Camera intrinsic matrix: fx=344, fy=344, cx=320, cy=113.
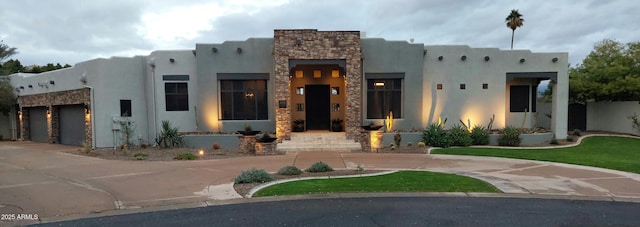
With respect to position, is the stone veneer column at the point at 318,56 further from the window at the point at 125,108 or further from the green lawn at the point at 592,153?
the window at the point at 125,108

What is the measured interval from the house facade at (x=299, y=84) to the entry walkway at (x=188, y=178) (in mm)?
4236

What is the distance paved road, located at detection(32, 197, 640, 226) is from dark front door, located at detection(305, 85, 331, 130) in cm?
1233

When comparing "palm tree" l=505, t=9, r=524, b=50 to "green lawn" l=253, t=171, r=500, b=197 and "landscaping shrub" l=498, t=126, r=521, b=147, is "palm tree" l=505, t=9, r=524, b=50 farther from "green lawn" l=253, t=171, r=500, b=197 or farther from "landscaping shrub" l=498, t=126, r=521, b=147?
"green lawn" l=253, t=171, r=500, b=197

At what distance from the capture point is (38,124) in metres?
22.8

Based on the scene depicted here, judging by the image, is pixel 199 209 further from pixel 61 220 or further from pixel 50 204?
pixel 50 204

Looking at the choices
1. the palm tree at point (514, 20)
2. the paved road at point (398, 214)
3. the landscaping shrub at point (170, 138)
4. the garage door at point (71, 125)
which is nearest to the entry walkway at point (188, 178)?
the paved road at point (398, 214)

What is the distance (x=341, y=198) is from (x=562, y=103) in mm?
16452

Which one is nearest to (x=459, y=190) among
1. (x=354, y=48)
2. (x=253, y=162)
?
(x=253, y=162)

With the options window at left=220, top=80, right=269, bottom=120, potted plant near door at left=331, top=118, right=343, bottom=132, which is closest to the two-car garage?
window at left=220, top=80, right=269, bottom=120

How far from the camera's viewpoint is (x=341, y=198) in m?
6.69

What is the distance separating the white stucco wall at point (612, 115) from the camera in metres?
19.8

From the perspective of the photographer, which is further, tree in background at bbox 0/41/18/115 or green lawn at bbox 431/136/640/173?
tree in background at bbox 0/41/18/115

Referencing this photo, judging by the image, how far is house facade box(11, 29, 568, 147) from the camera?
16875 mm

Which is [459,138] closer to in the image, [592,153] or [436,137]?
[436,137]
